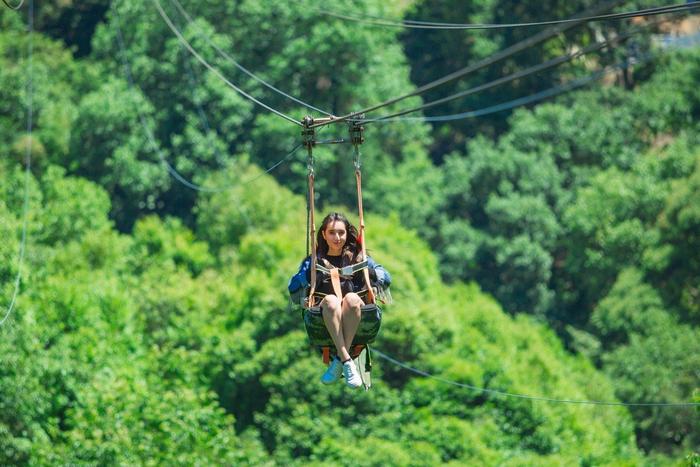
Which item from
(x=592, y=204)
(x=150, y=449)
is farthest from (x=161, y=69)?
(x=150, y=449)

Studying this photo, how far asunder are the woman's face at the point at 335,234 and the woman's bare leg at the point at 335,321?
60cm

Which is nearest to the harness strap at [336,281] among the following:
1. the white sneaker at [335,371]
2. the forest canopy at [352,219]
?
the white sneaker at [335,371]

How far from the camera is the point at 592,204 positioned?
51219 millimetres

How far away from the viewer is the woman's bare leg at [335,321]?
16.1 metres

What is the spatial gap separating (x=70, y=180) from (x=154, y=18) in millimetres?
7474

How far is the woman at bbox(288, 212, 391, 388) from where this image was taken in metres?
16.1

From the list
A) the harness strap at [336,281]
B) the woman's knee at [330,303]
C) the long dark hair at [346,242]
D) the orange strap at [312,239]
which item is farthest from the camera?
the long dark hair at [346,242]

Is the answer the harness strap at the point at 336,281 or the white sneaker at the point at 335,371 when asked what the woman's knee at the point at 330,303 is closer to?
the harness strap at the point at 336,281

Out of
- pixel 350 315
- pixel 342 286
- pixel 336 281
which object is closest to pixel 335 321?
pixel 350 315

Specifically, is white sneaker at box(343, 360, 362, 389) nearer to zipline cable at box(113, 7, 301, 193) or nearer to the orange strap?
the orange strap

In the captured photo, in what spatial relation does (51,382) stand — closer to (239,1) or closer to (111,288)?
(111,288)

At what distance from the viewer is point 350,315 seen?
53.1 feet

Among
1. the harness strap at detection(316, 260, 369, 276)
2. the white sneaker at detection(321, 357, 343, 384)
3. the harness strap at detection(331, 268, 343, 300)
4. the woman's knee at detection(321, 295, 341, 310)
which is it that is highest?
the harness strap at detection(316, 260, 369, 276)

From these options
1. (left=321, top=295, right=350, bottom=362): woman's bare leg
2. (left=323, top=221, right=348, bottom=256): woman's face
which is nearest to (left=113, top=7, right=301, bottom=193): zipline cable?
(left=323, top=221, right=348, bottom=256): woman's face
